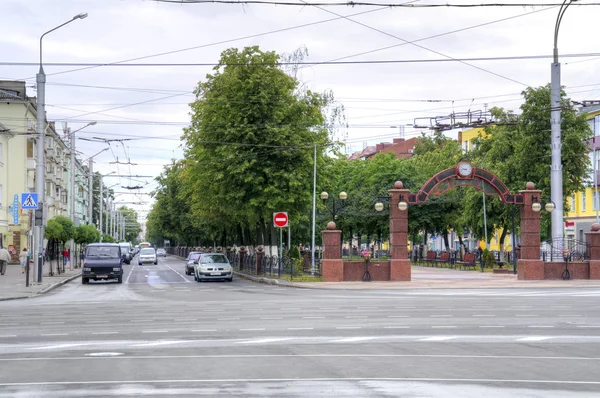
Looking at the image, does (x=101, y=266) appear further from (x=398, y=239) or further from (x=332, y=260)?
(x=398, y=239)

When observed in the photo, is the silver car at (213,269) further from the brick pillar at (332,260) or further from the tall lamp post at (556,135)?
the tall lamp post at (556,135)

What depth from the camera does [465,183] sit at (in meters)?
41.9

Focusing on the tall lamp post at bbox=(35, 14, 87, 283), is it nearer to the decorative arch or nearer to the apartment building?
the decorative arch

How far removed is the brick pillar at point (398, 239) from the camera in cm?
4034

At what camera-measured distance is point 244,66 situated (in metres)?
44.5

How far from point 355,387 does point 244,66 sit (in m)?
35.7

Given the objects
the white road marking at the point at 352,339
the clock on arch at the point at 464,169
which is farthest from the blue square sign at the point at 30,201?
the white road marking at the point at 352,339

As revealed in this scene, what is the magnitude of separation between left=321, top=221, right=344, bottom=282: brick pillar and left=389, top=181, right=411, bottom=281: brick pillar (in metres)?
2.52

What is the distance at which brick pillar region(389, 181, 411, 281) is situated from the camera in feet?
132

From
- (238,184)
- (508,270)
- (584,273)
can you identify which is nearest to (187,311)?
(238,184)

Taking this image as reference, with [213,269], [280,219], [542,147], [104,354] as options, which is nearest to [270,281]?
[280,219]

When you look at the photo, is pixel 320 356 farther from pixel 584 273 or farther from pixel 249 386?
pixel 584 273

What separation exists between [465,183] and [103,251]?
19671 millimetres

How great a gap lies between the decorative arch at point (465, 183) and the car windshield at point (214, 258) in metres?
11.3
